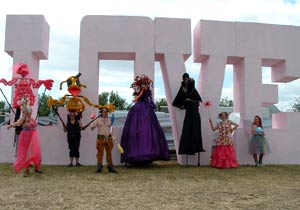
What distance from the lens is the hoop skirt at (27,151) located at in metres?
6.39

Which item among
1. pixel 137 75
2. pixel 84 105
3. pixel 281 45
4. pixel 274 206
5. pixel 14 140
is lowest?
pixel 274 206

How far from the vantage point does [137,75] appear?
823 centimetres

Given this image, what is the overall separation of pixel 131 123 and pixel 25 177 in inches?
96.3

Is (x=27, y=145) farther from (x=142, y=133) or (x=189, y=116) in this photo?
(x=189, y=116)

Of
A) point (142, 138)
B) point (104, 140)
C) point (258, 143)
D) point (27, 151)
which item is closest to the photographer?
point (27, 151)

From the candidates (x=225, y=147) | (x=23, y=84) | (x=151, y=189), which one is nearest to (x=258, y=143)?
(x=225, y=147)

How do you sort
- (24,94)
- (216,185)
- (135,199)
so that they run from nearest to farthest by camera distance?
(135,199) < (216,185) < (24,94)

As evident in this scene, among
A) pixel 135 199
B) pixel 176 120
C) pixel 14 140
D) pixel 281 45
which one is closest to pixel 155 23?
pixel 176 120

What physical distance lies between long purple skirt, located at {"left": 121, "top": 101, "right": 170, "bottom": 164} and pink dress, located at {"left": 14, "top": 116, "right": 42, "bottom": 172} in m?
1.88

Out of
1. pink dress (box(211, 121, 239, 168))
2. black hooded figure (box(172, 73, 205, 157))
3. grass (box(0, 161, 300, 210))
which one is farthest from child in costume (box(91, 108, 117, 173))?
pink dress (box(211, 121, 239, 168))

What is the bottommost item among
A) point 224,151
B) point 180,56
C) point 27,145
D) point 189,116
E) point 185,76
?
point 224,151

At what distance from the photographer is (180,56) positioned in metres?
8.40

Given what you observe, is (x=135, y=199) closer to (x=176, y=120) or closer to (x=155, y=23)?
(x=176, y=120)

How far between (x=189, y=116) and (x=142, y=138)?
1.25 meters
